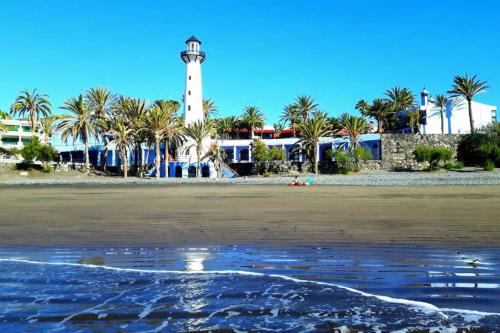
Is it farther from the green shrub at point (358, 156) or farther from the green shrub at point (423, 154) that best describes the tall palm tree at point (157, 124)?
the green shrub at point (423, 154)

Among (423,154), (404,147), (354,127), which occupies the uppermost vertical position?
(354,127)

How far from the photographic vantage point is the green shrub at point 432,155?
51.2 m

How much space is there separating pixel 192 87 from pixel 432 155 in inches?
1201

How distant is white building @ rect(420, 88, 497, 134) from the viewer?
219 ft

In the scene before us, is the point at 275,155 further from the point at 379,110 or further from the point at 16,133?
the point at 16,133

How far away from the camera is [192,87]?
6153 centimetres

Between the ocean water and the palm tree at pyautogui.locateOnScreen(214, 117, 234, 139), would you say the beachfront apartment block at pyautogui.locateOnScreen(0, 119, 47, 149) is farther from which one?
the ocean water

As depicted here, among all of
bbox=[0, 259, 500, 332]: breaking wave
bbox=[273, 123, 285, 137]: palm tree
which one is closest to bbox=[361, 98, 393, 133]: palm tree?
bbox=[273, 123, 285, 137]: palm tree

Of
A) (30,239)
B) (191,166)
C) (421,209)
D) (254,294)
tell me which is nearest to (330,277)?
(254,294)

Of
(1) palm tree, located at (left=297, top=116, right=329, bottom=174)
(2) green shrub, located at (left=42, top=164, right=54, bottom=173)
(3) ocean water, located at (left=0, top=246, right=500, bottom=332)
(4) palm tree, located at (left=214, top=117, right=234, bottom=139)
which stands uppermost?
Answer: (4) palm tree, located at (left=214, top=117, right=234, bottom=139)

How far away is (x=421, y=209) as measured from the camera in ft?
46.9

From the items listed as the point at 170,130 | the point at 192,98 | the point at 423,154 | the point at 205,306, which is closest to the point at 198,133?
the point at 170,130

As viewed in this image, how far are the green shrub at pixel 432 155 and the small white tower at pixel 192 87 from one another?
88.3 ft

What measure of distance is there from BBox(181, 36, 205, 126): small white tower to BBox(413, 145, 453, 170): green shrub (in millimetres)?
26905
